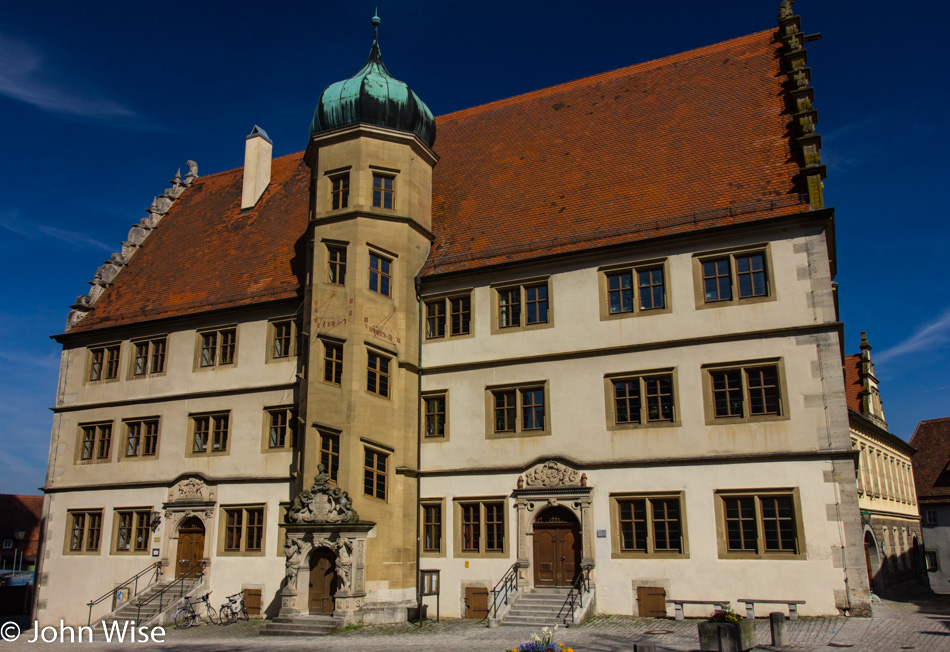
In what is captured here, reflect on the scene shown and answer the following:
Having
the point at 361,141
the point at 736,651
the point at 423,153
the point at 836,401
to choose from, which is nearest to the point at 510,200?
the point at 423,153

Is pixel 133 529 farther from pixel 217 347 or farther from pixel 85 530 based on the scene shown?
pixel 217 347

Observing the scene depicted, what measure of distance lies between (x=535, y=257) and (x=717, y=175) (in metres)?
5.51

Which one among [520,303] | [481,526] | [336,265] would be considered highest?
[336,265]

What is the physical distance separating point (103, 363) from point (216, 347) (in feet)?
17.2

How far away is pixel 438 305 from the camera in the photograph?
1012 inches

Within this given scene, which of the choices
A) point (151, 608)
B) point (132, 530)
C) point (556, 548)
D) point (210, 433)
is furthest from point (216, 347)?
point (556, 548)

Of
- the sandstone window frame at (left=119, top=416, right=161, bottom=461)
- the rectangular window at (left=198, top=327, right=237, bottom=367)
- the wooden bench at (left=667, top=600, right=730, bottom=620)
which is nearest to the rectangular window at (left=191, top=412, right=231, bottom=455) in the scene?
the sandstone window frame at (left=119, top=416, right=161, bottom=461)

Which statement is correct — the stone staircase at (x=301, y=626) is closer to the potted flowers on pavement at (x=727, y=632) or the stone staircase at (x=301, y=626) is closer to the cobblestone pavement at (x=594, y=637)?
the cobblestone pavement at (x=594, y=637)

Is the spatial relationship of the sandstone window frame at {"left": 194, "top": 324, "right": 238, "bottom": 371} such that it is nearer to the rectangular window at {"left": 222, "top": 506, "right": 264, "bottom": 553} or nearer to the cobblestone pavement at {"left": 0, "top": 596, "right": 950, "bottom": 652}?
the rectangular window at {"left": 222, "top": 506, "right": 264, "bottom": 553}

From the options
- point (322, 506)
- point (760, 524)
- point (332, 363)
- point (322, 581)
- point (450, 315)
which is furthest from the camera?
point (450, 315)

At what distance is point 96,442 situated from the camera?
29516 millimetres

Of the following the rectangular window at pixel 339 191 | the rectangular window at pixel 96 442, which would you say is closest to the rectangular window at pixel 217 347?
the rectangular window at pixel 96 442

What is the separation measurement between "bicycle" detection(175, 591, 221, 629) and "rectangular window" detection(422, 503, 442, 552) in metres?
A: 6.57

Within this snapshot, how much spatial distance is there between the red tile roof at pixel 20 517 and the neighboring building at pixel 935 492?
5964 cm
